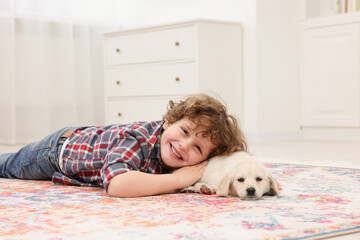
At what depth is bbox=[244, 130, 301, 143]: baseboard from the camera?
4051mm

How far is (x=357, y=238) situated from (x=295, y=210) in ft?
0.90

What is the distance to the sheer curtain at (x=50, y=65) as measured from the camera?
382 cm

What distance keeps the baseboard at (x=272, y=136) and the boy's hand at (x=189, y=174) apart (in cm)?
242

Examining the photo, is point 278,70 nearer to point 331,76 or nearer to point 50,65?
point 331,76

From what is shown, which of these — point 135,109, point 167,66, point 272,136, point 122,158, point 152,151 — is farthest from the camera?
point 272,136

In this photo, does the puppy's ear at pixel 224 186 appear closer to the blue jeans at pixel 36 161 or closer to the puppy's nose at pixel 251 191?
the puppy's nose at pixel 251 191

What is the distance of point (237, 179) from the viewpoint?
1540mm

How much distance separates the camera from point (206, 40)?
3762mm

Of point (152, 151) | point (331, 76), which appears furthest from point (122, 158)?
point (331, 76)

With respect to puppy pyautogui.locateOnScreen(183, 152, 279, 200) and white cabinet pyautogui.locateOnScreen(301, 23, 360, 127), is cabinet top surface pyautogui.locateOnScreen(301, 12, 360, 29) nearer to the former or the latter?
white cabinet pyautogui.locateOnScreen(301, 23, 360, 127)

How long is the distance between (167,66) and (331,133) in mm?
1450

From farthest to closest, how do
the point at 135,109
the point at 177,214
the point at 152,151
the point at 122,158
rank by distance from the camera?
the point at 135,109 → the point at 152,151 → the point at 122,158 → the point at 177,214

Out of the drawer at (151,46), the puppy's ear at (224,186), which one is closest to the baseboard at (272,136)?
the drawer at (151,46)

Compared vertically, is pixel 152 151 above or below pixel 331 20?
below
